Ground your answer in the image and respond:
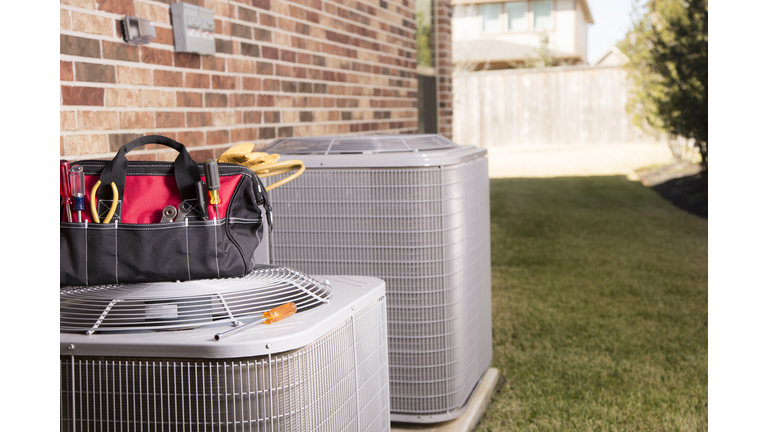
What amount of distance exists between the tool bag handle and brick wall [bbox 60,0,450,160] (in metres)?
0.61

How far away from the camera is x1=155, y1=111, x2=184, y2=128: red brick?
98.0 inches

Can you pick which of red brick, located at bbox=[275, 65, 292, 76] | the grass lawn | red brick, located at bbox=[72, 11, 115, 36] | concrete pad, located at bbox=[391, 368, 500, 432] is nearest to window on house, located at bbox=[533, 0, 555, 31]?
the grass lawn

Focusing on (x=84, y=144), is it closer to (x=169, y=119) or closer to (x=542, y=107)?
(x=169, y=119)

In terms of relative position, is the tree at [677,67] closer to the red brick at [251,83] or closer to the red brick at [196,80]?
the red brick at [251,83]

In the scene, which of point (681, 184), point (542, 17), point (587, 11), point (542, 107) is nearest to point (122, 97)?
point (681, 184)

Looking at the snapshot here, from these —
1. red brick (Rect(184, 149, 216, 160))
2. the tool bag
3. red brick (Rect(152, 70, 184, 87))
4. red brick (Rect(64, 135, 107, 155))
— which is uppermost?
red brick (Rect(152, 70, 184, 87))

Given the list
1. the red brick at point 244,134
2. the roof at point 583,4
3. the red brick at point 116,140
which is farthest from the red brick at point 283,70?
the roof at point 583,4

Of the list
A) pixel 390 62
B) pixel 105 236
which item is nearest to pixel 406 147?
pixel 105 236

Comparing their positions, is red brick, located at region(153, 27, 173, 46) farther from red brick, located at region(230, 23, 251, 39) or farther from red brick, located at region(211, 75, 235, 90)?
red brick, located at region(230, 23, 251, 39)

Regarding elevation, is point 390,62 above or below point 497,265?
above

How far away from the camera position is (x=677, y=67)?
8945mm
